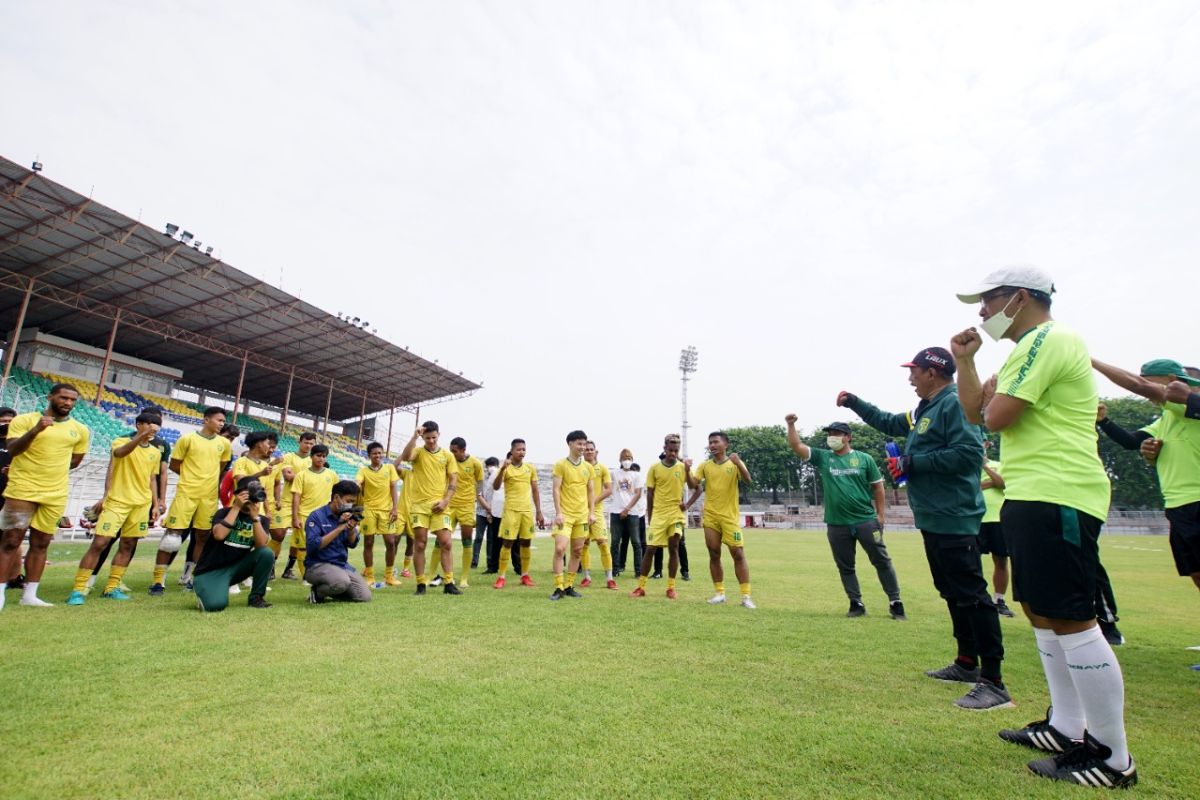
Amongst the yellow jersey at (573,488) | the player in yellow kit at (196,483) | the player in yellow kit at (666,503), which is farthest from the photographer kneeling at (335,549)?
the player in yellow kit at (666,503)

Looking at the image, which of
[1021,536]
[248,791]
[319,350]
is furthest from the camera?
[319,350]

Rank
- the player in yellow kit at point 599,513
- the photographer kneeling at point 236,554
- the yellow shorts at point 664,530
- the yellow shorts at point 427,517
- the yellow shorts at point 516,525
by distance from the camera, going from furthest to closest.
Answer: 1. the player in yellow kit at point 599,513
2. the yellow shorts at point 516,525
3. the yellow shorts at point 664,530
4. the yellow shorts at point 427,517
5. the photographer kneeling at point 236,554

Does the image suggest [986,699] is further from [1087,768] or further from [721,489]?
[721,489]

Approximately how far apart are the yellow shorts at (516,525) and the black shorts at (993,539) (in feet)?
18.6

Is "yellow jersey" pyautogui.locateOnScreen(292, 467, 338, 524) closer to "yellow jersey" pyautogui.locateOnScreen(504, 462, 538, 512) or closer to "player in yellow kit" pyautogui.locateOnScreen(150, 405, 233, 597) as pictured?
"player in yellow kit" pyautogui.locateOnScreen(150, 405, 233, 597)

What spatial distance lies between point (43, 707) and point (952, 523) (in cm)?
515

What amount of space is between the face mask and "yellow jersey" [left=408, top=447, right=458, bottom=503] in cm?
615

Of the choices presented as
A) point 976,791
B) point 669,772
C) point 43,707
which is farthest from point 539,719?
point 43,707

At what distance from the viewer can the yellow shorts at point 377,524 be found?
790cm

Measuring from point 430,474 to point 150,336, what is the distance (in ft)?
104

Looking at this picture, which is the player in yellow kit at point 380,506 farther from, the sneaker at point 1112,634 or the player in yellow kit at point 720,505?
the sneaker at point 1112,634

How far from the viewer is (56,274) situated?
73.9ft

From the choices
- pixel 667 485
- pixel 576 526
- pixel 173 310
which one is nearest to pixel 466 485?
pixel 576 526

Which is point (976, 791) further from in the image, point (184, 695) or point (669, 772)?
point (184, 695)
